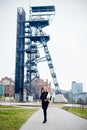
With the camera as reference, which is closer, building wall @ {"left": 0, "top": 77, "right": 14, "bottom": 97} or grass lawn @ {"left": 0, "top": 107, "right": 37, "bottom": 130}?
grass lawn @ {"left": 0, "top": 107, "right": 37, "bottom": 130}

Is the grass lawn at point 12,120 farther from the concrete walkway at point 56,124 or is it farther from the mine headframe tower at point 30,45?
the mine headframe tower at point 30,45

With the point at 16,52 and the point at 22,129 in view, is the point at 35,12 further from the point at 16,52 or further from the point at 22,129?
the point at 22,129

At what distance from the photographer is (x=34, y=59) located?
57188mm

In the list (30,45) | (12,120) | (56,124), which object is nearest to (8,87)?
(30,45)

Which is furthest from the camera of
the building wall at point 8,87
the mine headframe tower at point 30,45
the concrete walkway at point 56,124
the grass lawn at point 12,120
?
the building wall at point 8,87

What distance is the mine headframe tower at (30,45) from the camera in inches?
2186

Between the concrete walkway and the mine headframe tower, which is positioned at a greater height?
the mine headframe tower

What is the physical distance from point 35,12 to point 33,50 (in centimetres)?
686

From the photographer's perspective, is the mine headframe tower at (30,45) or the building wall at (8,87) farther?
the building wall at (8,87)

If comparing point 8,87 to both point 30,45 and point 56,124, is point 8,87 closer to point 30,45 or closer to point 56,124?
point 30,45

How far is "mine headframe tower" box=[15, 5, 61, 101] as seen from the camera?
55.5 metres

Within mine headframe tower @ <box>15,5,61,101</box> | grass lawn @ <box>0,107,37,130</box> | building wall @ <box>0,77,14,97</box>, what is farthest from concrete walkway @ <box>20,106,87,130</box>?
building wall @ <box>0,77,14,97</box>

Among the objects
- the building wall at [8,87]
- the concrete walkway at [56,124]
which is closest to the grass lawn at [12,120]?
the concrete walkway at [56,124]

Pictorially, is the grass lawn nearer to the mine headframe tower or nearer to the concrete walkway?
the concrete walkway
